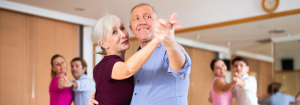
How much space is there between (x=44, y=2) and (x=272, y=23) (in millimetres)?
3386

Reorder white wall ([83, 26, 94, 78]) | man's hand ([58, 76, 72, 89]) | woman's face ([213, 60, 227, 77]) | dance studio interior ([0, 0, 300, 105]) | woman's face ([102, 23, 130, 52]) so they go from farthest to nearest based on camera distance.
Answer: white wall ([83, 26, 94, 78])
woman's face ([213, 60, 227, 77])
dance studio interior ([0, 0, 300, 105])
man's hand ([58, 76, 72, 89])
woman's face ([102, 23, 130, 52])

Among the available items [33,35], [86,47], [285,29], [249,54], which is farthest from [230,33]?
[33,35]

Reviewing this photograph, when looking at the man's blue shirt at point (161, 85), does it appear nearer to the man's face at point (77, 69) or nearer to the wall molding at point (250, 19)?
the man's face at point (77, 69)

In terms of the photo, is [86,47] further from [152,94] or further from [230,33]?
[152,94]

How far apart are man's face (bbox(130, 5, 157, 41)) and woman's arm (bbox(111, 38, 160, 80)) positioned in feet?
0.86

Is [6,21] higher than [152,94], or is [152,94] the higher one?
[6,21]

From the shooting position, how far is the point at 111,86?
1418 millimetres

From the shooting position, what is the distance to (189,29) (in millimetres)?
4523

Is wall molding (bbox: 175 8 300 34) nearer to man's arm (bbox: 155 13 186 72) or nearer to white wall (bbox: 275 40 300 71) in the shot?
white wall (bbox: 275 40 300 71)

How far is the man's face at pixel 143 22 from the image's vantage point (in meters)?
1.45

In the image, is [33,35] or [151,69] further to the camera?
[33,35]

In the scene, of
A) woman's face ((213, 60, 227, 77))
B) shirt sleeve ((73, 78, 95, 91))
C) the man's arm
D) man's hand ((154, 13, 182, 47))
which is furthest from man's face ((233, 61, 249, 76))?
man's hand ((154, 13, 182, 47))

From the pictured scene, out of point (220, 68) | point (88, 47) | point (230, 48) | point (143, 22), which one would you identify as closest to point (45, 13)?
point (88, 47)

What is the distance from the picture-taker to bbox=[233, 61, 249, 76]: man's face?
3.63 m
